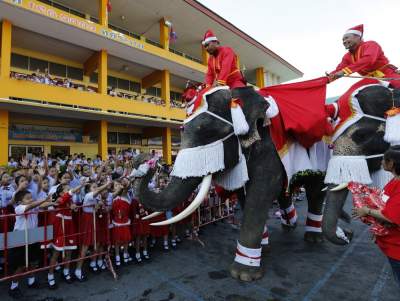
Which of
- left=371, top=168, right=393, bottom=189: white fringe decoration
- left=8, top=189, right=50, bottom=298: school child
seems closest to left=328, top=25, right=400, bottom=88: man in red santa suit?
left=371, top=168, right=393, bottom=189: white fringe decoration

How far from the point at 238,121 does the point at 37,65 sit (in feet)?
51.8

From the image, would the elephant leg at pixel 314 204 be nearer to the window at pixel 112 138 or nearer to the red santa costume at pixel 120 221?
the red santa costume at pixel 120 221

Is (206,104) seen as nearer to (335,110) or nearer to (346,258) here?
(335,110)

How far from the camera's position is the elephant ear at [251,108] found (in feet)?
11.2

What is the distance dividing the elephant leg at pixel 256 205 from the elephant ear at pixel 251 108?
0.24 meters

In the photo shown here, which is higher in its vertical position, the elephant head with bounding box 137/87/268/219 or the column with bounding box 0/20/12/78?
the column with bounding box 0/20/12/78

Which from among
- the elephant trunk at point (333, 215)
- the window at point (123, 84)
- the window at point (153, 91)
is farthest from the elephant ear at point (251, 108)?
the window at point (153, 91)

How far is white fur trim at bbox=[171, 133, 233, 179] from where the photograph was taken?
3.14 m

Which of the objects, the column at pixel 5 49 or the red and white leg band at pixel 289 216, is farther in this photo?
the column at pixel 5 49

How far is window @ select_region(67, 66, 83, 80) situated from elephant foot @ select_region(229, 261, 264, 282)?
651 inches

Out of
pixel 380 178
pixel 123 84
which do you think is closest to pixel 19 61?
pixel 123 84

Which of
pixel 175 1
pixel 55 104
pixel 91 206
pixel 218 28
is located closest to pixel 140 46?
pixel 175 1

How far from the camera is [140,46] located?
50.6ft

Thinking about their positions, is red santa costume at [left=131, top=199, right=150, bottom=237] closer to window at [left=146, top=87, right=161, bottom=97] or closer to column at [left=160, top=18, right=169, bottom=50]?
column at [left=160, top=18, right=169, bottom=50]
